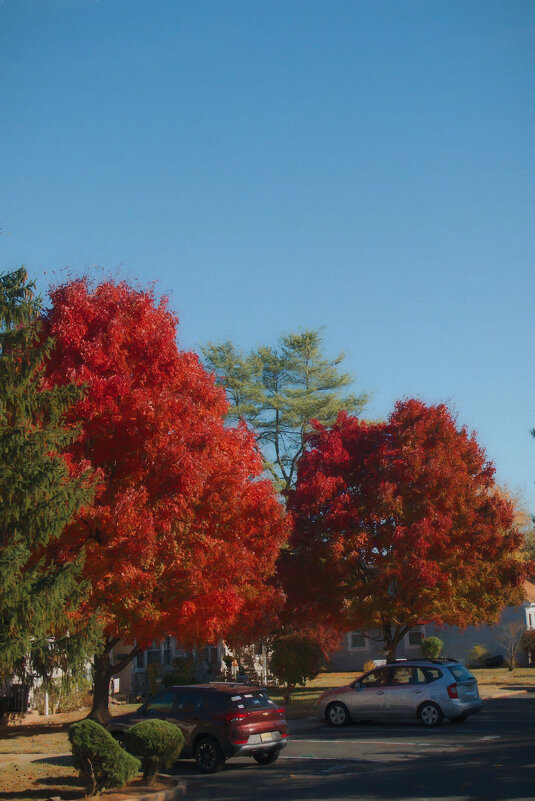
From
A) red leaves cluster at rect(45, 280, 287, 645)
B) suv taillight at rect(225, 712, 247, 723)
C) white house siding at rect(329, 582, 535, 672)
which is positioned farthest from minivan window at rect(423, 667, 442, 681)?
white house siding at rect(329, 582, 535, 672)

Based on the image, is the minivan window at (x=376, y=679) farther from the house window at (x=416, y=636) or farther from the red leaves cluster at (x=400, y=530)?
the house window at (x=416, y=636)

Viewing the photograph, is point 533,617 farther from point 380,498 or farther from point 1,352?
point 1,352

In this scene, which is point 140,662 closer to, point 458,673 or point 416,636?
point 458,673

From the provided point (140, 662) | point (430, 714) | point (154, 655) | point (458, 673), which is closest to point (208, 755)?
point (430, 714)

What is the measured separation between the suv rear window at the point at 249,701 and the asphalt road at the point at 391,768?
44.8 inches

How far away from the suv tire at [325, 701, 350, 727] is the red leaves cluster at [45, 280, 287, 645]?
4.30 metres

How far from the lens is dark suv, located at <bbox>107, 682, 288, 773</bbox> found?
611 inches

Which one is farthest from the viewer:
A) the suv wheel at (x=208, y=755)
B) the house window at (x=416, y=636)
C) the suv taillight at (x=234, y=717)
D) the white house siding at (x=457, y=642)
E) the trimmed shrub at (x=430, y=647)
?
the house window at (x=416, y=636)

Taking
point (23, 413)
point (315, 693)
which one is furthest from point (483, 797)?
point (315, 693)

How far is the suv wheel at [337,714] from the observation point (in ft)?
74.1

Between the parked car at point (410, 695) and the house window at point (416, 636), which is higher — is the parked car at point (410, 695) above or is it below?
below

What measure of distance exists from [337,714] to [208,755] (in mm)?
7727

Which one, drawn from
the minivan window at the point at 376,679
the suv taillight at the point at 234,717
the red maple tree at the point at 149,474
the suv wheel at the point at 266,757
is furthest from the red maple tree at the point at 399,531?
the suv taillight at the point at 234,717

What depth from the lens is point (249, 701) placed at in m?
16.0
